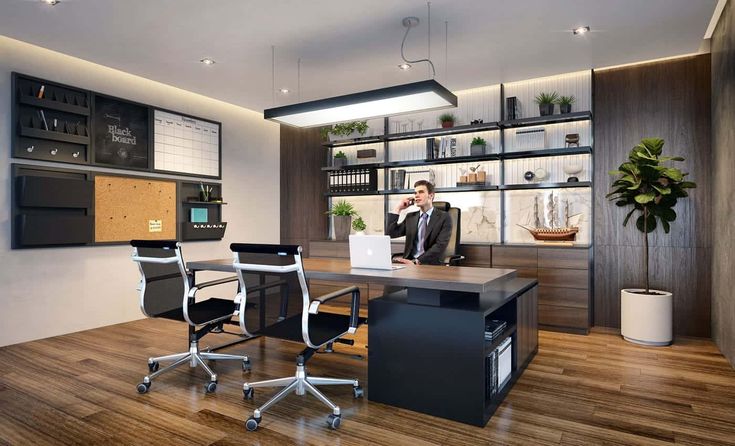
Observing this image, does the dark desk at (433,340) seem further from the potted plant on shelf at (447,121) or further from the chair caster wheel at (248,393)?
the potted plant on shelf at (447,121)

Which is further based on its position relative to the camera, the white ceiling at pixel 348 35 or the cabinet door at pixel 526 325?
the white ceiling at pixel 348 35

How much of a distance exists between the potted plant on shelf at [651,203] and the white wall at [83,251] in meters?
4.50

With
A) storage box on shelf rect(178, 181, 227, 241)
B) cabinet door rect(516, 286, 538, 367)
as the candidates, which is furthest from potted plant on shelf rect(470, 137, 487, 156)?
storage box on shelf rect(178, 181, 227, 241)

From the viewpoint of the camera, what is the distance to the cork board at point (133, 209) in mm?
4801

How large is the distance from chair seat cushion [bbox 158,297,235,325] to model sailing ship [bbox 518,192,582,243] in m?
3.43

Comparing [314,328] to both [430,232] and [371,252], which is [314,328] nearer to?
[371,252]

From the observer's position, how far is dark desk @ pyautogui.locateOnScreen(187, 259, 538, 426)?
8.26 ft

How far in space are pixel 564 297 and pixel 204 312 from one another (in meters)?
3.50

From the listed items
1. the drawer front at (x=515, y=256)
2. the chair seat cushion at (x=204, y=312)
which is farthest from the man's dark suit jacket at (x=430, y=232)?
the chair seat cushion at (x=204, y=312)

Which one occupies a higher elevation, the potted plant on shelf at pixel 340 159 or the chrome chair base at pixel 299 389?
the potted plant on shelf at pixel 340 159

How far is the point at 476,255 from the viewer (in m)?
5.06

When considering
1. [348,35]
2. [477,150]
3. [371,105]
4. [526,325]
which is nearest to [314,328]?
[526,325]

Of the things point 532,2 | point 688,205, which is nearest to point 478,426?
point 532,2

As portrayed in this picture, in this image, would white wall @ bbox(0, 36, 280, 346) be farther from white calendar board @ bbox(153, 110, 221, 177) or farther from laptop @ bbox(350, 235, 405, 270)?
laptop @ bbox(350, 235, 405, 270)
